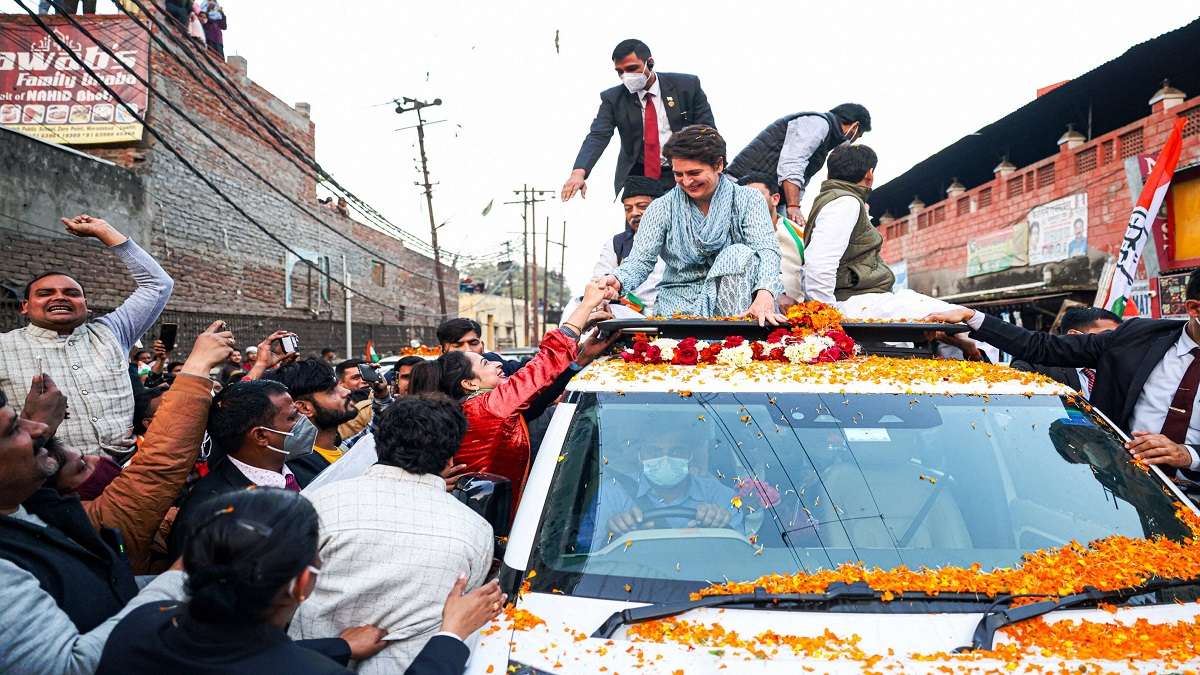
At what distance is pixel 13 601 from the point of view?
176 centimetres

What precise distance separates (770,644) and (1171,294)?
1401 centimetres

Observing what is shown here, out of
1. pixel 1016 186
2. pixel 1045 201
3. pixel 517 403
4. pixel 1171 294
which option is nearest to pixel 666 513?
pixel 517 403

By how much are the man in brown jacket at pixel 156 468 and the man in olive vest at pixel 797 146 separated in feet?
13.6

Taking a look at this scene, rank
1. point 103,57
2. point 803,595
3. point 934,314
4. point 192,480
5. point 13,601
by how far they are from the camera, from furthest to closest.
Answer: point 103,57
point 934,314
point 192,480
point 803,595
point 13,601

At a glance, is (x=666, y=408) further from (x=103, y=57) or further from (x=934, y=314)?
(x=103, y=57)

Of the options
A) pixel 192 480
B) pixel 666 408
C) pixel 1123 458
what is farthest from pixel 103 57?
pixel 1123 458

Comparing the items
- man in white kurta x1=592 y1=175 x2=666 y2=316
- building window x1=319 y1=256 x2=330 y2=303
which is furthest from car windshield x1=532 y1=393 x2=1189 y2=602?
building window x1=319 y1=256 x2=330 y2=303

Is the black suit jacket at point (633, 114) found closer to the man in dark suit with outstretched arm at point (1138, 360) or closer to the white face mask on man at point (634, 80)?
the white face mask on man at point (634, 80)

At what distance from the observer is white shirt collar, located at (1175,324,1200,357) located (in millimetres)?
3688

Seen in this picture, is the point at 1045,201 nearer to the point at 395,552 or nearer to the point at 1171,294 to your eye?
the point at 1171,294

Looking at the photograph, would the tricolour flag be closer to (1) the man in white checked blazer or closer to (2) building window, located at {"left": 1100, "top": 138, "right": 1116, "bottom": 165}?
(1) the man in white checked blazer

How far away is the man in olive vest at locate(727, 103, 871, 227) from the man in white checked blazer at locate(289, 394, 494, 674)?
3915mm

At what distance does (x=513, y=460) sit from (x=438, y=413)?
1026 millimetres

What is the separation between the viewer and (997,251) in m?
19.4
